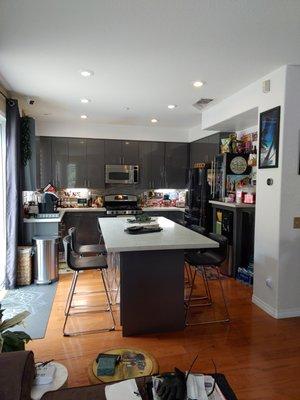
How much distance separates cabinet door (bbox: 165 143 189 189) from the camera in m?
6.16

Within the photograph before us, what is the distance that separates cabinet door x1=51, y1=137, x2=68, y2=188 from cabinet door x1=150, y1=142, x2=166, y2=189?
1.76m

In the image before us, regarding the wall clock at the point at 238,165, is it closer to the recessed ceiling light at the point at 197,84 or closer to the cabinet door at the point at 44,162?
Result: the recessed ceiling light at the point at 197,84

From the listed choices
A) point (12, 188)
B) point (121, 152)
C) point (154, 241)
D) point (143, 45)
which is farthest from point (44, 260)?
point (143, 45)

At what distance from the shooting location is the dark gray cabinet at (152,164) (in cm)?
604

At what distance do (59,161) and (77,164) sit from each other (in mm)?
342

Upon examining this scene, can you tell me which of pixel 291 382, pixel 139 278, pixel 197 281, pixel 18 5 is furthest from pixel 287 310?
pixel 18 5

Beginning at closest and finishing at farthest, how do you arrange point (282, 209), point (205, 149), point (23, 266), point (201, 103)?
1. point (282, 209)
2. point (23, 266)
3. point (201, 103)
4. point (205, 149)

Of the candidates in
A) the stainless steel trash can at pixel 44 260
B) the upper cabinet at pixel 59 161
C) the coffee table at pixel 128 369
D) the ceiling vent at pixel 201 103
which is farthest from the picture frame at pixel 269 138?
the upper cabinet at pixel 59 161

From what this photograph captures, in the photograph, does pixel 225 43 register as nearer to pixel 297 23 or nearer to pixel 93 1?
pixel 297 23

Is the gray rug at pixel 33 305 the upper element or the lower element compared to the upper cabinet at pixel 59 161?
lower

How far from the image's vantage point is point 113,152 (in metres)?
5.89

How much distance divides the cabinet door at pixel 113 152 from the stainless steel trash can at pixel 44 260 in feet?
7.69

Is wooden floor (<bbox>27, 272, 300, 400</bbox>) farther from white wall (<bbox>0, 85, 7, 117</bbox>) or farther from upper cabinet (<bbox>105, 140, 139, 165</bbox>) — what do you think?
upper cabinet (<bbox>105, 140, 139, 165</bbox>)

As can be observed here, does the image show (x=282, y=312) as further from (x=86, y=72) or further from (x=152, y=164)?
(x=152, y=164)
